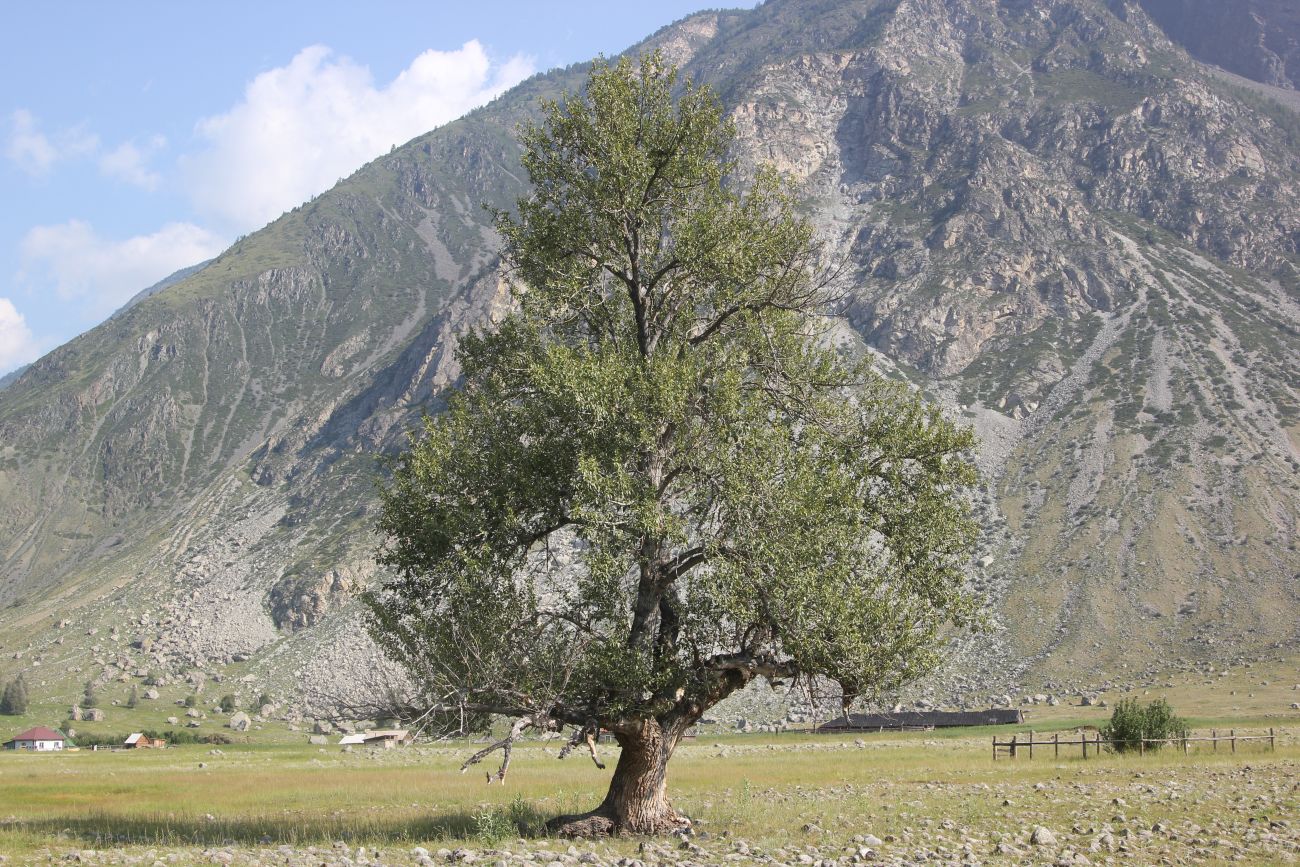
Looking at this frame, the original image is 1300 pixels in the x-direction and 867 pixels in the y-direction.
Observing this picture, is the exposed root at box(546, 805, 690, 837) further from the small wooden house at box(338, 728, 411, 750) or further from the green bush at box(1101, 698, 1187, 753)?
the small wooden house at box(338, 728, 411, 750)

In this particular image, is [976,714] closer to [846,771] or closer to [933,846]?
[846,771]

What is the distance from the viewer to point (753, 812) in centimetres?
2495

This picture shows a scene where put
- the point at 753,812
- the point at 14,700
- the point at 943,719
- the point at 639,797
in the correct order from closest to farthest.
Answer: the point at 639,797 < the point at 753,812 < the point at 943,719 < the point at 14,700

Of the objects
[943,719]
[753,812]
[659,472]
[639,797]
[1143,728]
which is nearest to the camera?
[639,797]

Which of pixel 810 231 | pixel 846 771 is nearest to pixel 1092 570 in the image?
pixel 846 771

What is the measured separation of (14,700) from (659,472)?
13772 cm

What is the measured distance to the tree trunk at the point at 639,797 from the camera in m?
21.5

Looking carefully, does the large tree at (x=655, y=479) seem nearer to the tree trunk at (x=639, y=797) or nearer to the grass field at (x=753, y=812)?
the tree trunk at (x=639, y=797)

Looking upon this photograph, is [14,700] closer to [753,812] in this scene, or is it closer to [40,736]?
[40,736]

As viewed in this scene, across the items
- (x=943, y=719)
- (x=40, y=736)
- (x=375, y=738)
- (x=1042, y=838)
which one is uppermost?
(x=1042, y=838)

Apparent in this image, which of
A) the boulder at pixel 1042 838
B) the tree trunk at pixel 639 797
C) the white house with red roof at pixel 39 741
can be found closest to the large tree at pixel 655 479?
the tree trunk at pixel 639 797

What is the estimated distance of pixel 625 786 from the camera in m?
21.9

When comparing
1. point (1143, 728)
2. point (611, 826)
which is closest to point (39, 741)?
point (611, 826)

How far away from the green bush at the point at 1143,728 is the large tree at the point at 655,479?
2508 cm
